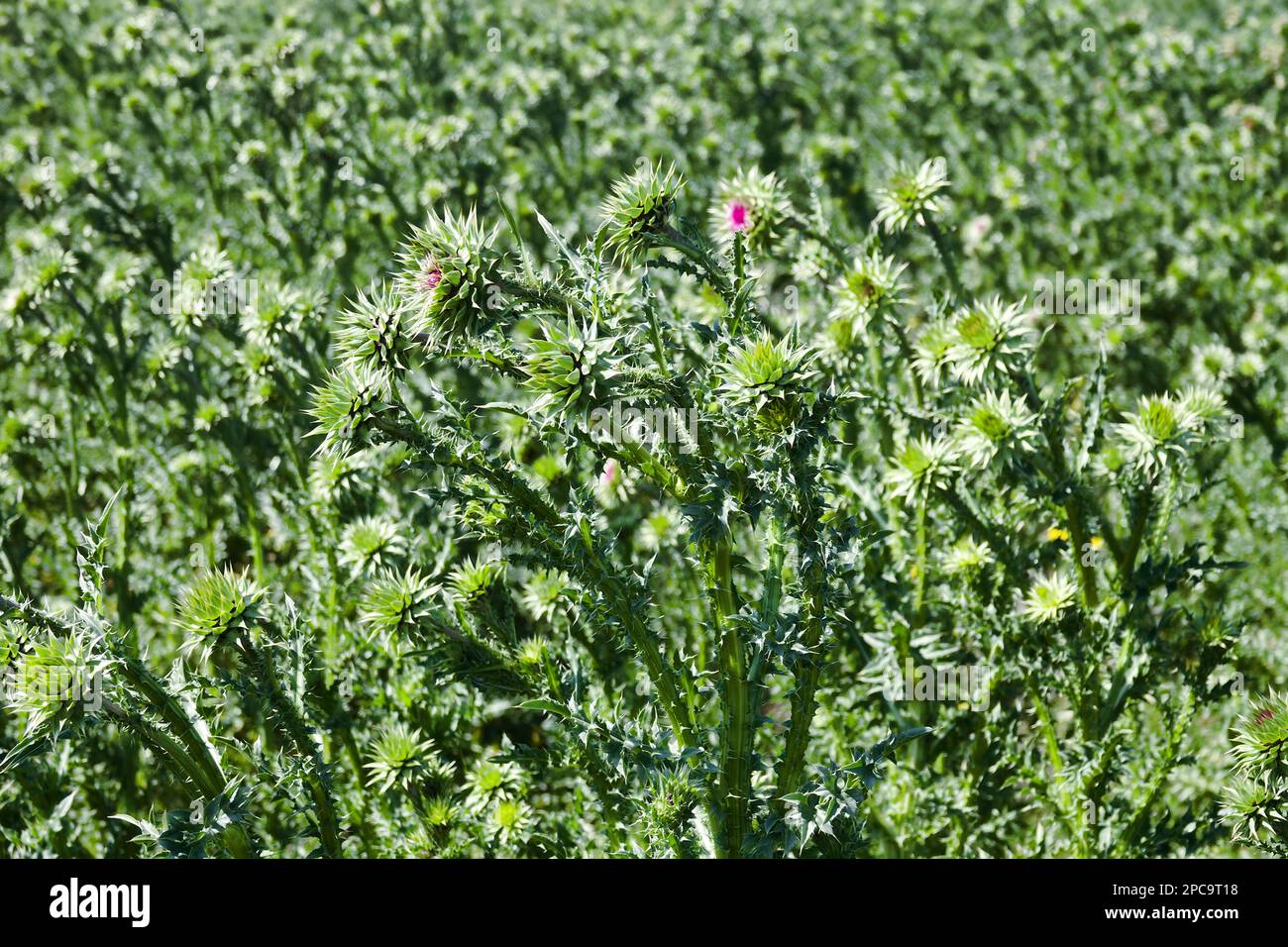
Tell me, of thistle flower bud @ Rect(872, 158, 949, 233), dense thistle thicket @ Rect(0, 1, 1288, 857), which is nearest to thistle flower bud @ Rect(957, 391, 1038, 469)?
dense thistle thicket @ Rect(0, 1, 1288, 857)

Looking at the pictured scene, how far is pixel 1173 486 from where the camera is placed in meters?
3.79

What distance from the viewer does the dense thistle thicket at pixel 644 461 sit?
2936mm

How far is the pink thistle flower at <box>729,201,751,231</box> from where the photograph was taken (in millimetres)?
4414

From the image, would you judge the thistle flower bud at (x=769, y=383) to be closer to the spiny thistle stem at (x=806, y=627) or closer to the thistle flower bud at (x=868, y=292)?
the spiny thistle stem at (x=806, y=627)

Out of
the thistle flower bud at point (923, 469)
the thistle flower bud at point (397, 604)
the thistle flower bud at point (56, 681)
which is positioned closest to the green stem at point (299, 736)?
the thistle flower bud at point (397, 604)

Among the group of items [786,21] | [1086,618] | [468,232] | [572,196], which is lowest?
[1086,618]

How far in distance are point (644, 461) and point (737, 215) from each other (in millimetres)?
1862

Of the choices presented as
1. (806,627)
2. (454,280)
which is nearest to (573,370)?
(454,280)

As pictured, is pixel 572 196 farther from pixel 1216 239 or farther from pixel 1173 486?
pixel 1173 486

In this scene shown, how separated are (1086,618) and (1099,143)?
6.24 m

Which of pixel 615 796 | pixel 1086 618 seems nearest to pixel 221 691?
pixel 615 796

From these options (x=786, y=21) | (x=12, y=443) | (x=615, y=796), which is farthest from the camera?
(x=786, y=21)

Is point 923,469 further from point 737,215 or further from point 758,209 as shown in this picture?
point 737,215

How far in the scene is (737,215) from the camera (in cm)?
448
